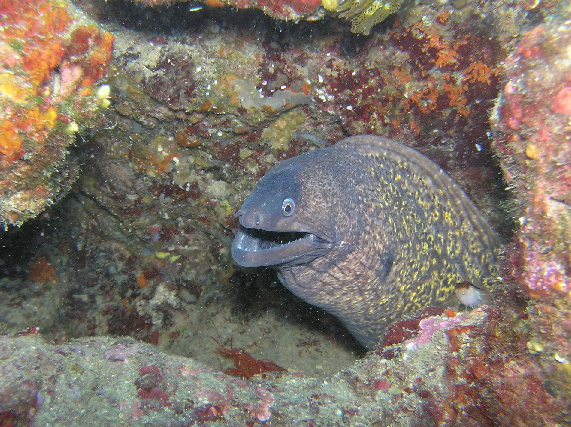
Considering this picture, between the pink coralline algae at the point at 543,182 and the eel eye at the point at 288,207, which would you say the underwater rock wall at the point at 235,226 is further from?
the eel eye at the point at 288,207

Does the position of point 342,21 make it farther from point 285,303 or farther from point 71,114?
point 285,303

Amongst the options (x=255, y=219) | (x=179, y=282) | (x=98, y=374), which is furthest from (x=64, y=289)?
(x=255, y=219)

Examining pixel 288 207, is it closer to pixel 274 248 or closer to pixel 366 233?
pixel 274 248

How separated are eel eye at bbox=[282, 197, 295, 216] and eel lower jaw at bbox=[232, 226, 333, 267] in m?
0.23

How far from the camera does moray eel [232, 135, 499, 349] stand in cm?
261

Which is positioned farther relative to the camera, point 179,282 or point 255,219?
point 179,282

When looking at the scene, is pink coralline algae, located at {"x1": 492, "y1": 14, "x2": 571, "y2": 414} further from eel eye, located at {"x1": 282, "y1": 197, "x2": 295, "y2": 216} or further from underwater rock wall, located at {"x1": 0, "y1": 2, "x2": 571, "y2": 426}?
eel eye, located at {"x1": 282, "y1": 197, "x2": 295, "y2": 216}

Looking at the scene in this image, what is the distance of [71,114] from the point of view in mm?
2258

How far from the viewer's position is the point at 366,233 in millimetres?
3061

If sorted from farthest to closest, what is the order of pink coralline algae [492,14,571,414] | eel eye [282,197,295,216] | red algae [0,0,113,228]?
eel eye [282,197,295,216] → red algae [0,0,113,228] → pink coralline algae [492,14,571,414]

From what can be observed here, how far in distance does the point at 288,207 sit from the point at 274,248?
33 centimetres

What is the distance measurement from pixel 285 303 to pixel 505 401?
384 cm

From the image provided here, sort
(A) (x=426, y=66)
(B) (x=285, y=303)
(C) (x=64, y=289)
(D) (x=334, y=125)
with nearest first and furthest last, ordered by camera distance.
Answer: (A) (x=426, y=66)
(D) (x=334, y=125)
(C) (x=64, y=289)
(B) (x=285, y=303)

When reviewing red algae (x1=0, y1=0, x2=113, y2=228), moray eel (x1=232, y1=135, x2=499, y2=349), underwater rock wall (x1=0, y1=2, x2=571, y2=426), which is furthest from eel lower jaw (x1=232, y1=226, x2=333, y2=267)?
red algae (x1=0, y1=0, x2=113, y2=228)
